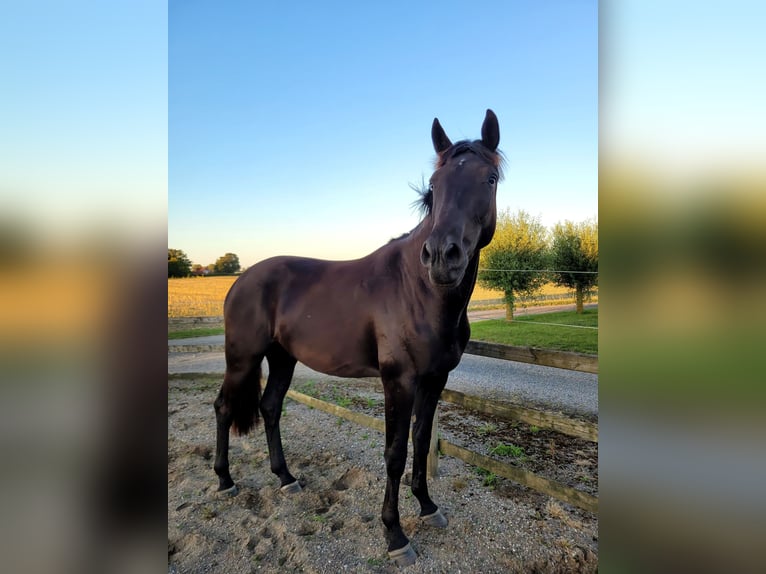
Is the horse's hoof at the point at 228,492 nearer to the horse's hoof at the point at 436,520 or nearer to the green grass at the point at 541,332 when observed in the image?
the horse's hoof at the point at 436,520

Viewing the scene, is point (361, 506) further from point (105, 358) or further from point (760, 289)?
point (760, 289)

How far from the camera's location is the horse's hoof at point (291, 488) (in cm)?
328

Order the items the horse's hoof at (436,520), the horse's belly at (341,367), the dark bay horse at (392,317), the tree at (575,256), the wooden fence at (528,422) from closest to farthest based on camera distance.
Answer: the dark bay horse at (392,317), the wooden fence at (528,422), the horse's hoof at (436,520), the horse's belly at (341,367), the tree at (575,256)

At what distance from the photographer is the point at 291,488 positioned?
330 centimetres

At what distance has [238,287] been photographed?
136 inches

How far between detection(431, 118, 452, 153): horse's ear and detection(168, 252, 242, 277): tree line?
867 centimetres

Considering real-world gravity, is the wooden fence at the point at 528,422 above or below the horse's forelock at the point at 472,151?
below

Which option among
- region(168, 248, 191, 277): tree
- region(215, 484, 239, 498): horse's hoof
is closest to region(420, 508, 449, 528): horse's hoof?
region(215, 484, 239, 498): horse's hoof

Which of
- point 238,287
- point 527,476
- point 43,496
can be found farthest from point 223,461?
point 43,496

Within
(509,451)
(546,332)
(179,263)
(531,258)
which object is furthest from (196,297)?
(531,258)

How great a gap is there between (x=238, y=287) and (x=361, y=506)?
2.17 m

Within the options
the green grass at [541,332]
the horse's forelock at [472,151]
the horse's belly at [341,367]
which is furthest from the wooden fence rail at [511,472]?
the green grass at [541,332]

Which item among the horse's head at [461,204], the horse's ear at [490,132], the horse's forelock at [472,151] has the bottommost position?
the horse's head at [461,204]

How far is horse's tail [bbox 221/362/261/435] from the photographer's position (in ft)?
11.3
